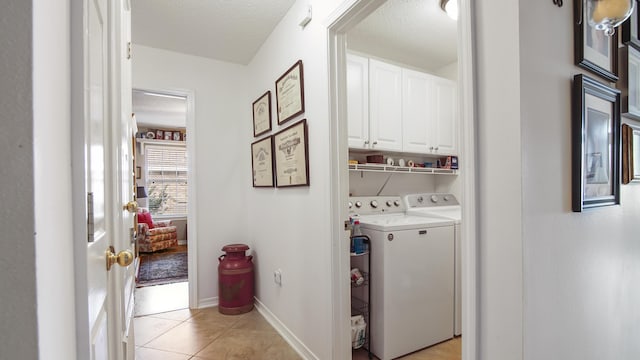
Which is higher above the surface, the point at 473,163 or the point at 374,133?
the point at 374,133

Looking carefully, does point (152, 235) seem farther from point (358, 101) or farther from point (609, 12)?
point (609, 12)

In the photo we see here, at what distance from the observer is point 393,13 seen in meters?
2.26

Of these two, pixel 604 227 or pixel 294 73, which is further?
pixel 294 73

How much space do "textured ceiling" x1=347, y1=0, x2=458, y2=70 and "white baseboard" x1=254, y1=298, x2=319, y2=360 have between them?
235 centimetres

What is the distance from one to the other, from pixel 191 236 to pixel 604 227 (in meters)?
3.00

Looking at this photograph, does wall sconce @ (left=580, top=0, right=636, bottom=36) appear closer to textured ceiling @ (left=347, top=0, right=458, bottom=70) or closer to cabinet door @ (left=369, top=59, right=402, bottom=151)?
textured ceiling @ (left=347, top=0, right=458, bottom=70)

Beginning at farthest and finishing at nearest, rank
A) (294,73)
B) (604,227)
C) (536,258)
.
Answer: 1. (294,73)
2. (604,227)
3. (536,258)

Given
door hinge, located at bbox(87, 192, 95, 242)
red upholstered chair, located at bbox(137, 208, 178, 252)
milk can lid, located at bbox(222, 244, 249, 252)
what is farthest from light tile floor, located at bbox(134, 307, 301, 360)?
red upholstered chair, located at bbox(137, 208, 178, 252)

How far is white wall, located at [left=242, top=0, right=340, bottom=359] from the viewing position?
178 cm

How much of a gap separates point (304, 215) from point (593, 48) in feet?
5.36

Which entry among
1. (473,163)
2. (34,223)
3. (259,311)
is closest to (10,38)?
(34,223)

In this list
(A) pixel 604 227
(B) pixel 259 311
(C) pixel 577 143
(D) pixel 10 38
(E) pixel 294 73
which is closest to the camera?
(D) pixel 10 38

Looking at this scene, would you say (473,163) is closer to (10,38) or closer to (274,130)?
(10,38)

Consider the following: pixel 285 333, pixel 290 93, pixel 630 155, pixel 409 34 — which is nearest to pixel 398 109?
pixel 409 34
